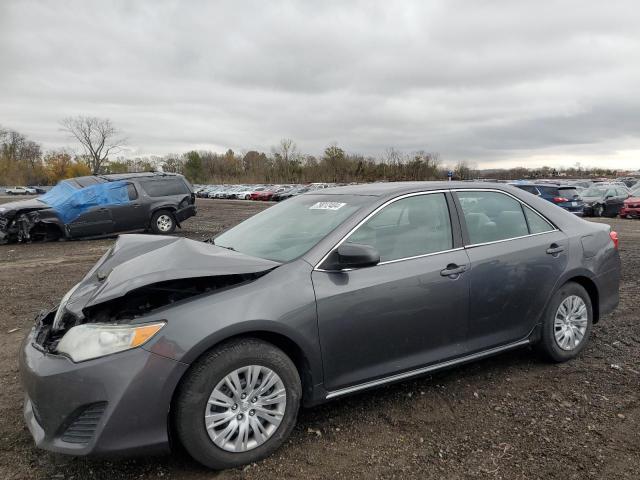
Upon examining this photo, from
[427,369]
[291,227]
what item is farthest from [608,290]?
[291,227]

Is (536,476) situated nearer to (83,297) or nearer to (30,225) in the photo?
(83,297)

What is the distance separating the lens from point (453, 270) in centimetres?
344

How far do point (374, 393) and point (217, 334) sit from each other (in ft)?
5.14

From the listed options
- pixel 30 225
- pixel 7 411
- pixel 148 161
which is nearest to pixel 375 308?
pixel 7 411

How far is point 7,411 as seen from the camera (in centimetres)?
339

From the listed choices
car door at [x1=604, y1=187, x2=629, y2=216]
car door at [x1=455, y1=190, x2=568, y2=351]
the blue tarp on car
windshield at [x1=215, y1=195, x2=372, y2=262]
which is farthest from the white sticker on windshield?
car door at [x1=604, y1=187, x2=629, y2=216]

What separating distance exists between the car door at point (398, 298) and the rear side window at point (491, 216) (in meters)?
0.16

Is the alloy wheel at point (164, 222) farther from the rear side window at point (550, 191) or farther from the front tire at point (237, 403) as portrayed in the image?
the rear side window at point (550, 191)

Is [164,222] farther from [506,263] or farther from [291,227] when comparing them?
[506,263]

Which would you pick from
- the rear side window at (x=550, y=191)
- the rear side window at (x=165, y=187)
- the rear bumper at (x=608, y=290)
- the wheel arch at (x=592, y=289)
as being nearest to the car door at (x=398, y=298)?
the wheel arch at (x=592, y=289)

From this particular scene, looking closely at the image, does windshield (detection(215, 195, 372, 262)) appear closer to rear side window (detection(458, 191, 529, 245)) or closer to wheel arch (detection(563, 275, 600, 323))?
rear side window (detection(458, 191, 529, 245))

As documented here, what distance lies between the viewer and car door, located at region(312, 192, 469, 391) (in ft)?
9.83

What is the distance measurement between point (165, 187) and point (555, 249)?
12.0 m

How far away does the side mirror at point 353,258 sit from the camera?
2.93 metres
